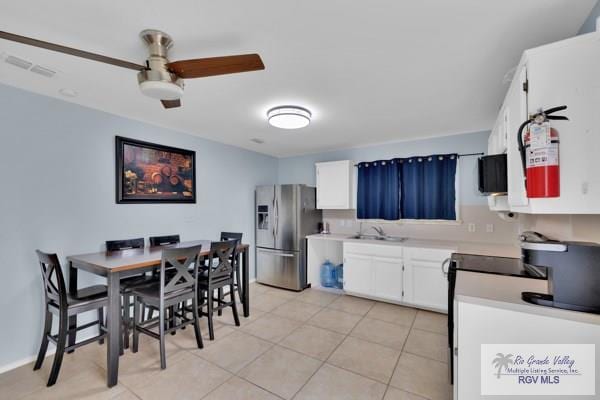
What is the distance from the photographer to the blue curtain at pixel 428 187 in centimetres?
354

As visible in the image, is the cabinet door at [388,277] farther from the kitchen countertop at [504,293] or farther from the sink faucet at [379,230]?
the kitchen countertop at [504,293]

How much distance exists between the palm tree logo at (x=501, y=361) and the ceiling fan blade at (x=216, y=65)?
6.60ft

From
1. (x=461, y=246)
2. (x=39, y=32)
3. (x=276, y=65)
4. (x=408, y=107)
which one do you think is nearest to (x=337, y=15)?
(x=276, y=65)

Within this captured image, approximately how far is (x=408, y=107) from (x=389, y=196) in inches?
64.0

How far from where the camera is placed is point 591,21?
1324mm

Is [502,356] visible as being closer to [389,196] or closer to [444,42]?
[444,42]

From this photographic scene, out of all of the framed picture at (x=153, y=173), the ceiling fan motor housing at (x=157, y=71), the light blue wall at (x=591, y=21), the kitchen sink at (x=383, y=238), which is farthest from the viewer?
the kitchen sink at (x=383, y=238)

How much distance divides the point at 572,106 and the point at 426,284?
105 inches

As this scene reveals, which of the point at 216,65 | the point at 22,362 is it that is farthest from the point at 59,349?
the point at 216,65

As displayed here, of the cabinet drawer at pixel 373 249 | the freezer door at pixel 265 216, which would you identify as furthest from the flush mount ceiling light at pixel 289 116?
the cabinet drawer at pixel 373 249

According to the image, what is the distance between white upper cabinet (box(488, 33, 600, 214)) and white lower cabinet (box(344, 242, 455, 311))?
2.17 meters

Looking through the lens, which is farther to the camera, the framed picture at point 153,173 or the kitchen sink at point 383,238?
the kitchen sink at point 383,238

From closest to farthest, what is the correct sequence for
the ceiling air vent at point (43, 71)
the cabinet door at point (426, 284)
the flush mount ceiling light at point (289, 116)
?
the ceiling air vent at point (43, 71) → the flush mount ceiling light at point (289, 116) → the cabinet door at point (426, 284)

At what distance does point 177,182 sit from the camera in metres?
3.35
